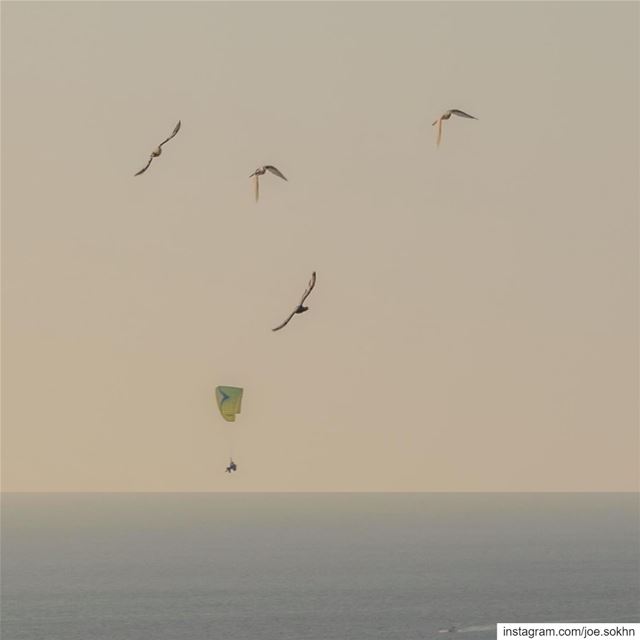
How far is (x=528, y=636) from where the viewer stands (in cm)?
16000

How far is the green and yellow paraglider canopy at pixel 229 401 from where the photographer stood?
99.2m

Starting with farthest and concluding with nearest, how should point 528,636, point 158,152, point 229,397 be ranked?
point 528,636
point 229,397
point 158,152

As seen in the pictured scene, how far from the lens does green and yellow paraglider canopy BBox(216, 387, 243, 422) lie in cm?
9919

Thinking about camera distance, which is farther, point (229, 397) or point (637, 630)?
point (637, 630)

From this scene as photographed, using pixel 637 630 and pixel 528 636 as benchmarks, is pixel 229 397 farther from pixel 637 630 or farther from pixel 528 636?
pixel 637 630

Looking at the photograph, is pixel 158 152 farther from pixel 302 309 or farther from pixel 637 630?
pixel 637 630

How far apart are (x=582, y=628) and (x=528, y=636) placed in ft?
60.9

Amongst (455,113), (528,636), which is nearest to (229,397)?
(455,113)

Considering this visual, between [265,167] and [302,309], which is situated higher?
[265,167]

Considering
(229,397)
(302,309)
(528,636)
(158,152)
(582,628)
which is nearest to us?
(302,309)

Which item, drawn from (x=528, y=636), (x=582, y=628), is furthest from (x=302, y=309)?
(x=582, y=628)

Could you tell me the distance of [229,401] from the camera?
10100 centimetres

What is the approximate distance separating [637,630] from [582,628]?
27.5 ft

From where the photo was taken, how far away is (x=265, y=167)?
69875 millimetres
